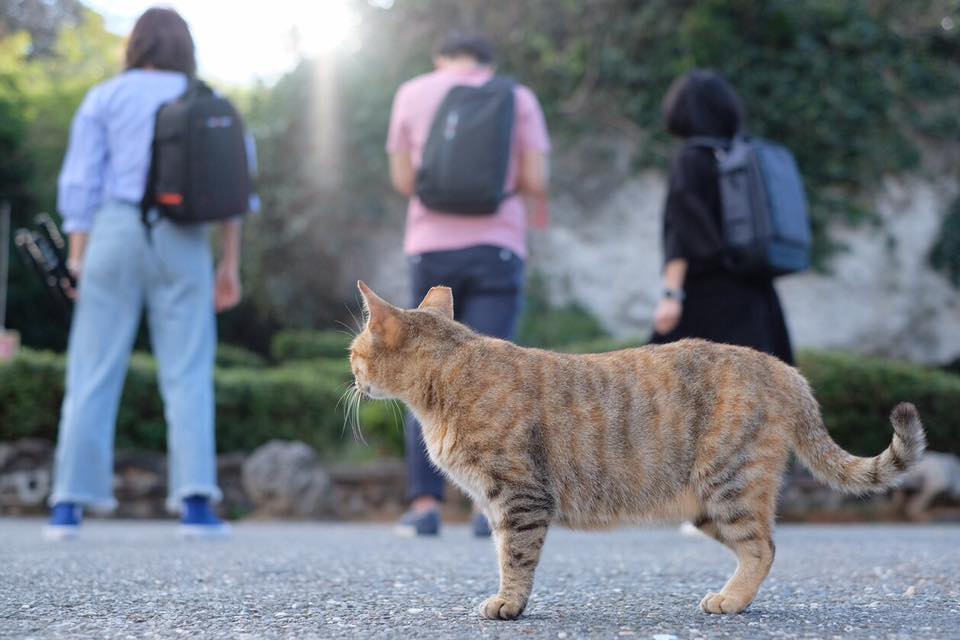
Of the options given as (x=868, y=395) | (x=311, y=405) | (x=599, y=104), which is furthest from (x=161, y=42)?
(x=599, y=104)

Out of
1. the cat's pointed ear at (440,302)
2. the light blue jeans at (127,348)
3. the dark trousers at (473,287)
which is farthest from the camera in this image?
the dark trousers at (473,287)

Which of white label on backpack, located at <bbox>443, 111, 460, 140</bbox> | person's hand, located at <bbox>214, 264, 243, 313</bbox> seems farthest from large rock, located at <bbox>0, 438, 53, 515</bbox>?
white label on backpack, located at <bbox>443, 111, 460, 140</bbox>

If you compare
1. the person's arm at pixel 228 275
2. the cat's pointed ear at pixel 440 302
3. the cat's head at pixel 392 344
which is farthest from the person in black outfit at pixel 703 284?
the person's arm at pixel 228 275

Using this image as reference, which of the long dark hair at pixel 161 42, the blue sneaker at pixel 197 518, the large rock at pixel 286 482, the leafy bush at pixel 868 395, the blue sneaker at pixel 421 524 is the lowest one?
the large rock at pixel 286 482

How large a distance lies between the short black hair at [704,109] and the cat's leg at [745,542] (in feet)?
9.35

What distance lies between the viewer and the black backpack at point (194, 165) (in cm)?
519

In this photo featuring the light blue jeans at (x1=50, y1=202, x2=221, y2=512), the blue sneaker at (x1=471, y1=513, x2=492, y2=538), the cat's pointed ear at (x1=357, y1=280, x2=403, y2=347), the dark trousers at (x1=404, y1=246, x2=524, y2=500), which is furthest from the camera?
the blue sneaker at (x1=471, y1=513, x2=492, y2=538)

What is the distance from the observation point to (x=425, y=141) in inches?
220

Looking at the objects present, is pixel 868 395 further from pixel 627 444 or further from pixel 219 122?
pixel 627 444

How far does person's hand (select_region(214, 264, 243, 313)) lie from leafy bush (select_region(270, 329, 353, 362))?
5.89 metres

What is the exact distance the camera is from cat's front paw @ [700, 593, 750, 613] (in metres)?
3.03

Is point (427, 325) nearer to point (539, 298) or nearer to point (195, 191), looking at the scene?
point (195, 191)

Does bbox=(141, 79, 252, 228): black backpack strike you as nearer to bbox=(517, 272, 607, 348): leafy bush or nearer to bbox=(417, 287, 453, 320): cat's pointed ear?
bbox=(417, 287, 453, 320): cat's pointed ear

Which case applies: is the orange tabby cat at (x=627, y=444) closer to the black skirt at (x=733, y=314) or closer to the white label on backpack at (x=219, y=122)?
the black skirt at (x=733, y=314)
